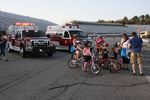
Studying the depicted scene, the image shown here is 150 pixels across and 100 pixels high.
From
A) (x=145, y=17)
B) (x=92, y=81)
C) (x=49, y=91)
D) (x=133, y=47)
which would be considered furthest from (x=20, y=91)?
(x=145, y=17)

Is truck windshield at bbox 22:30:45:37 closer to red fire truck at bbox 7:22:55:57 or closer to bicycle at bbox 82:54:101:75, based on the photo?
red fire truck at bbox 7:22:55:57

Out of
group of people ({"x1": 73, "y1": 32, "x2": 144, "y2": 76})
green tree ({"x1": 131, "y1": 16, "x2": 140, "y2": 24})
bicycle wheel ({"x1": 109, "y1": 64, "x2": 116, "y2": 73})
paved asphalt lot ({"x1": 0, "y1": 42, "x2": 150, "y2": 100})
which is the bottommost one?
paved asphalt lot ({"x1": 0, "y1": 42, "x2": 150, "y2": 100})

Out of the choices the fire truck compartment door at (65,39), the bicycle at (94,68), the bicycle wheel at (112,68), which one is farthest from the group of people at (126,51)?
the fire truck compartment door at (65,39)

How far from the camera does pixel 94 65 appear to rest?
1338 centimetres

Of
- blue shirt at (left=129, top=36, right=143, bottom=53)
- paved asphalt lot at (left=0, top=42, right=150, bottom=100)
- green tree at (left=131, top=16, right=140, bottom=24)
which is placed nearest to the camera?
paved asphalt lot at (left=0, top=42, right=150, bottom=100)

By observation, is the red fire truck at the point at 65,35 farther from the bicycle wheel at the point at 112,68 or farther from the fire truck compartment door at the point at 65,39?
the bicycle wheel at the point at 112,68

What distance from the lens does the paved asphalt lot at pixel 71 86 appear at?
881 cm

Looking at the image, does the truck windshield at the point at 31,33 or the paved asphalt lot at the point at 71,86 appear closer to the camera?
the paved asphalt lot at the point at 71,86

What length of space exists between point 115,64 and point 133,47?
49.1 inches

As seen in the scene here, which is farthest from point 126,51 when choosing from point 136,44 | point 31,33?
point 31,33

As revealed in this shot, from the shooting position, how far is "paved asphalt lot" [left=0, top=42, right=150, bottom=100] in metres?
8.81

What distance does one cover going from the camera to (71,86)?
10.5m

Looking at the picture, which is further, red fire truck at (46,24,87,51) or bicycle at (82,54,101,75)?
red fire truck at (46,24,87,51)

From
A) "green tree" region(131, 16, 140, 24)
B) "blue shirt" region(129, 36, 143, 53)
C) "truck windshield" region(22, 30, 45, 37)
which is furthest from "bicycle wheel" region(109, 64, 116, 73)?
"green tree" region(131, 16, 140, 24)
